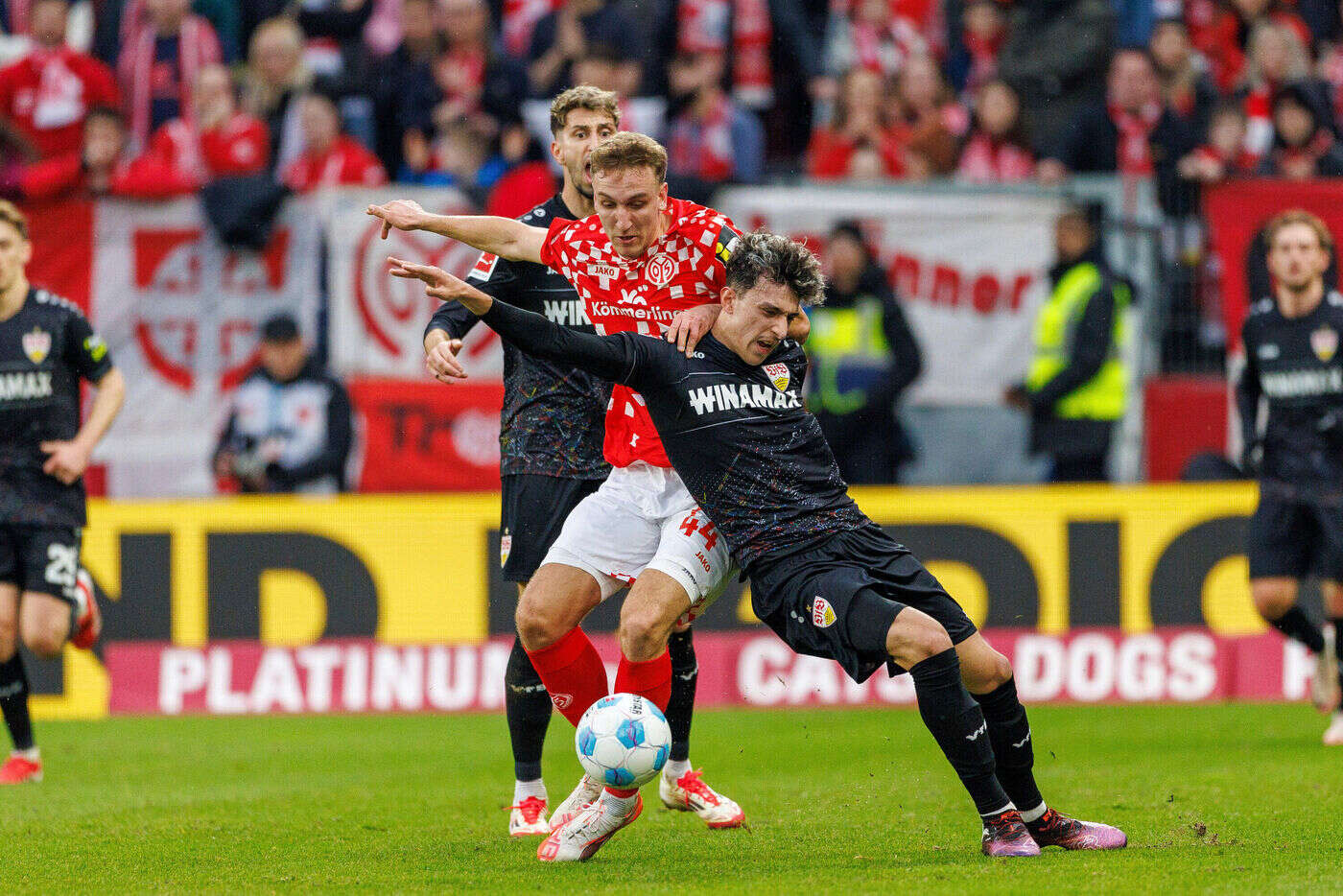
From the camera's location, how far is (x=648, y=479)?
6.55 metres

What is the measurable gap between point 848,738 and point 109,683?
185 inches

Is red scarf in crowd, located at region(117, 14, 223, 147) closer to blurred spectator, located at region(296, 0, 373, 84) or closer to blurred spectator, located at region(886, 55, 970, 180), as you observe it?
blurred spectator, located at region(296, 0, 373, 84)

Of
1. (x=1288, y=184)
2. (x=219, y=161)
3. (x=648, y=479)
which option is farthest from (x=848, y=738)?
(x=219, y=161)

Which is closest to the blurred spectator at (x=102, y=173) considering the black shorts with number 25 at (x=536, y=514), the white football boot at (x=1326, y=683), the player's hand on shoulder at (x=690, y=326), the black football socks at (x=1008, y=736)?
the black shorts with number 25 at (x=536, y=514)

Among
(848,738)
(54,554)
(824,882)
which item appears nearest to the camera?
(824,882)

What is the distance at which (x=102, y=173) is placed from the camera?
12.7 meters

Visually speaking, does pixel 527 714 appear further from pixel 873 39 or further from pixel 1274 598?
pixel 873 39

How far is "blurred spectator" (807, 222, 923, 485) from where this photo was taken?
11891 mm

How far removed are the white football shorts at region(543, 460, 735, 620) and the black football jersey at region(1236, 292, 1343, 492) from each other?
14.2 ft

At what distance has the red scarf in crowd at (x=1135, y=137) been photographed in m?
13.2

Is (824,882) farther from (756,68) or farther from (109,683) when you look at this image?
(756,68)

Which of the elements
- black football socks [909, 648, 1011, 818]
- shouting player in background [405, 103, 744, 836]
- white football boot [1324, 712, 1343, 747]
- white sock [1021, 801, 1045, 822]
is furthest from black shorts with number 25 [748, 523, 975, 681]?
white football boot [1324, 712, 1343, 747]

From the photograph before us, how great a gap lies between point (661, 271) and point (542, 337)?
822 mm

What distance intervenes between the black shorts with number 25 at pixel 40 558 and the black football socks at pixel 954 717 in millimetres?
4686
